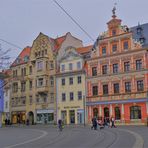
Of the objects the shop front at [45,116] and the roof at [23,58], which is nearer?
the shop front at [45,116]

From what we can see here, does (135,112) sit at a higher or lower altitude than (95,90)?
lower

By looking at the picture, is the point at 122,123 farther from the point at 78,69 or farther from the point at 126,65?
the point at 78,69

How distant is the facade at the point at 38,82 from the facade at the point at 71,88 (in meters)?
1.57

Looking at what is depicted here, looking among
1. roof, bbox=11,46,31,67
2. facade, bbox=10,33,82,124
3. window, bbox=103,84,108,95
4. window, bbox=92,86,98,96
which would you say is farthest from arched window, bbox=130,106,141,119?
roof, bbox=11,46,31,67

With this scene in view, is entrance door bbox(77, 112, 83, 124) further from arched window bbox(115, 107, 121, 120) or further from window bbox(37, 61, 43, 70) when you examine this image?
window bbox(37, 61, 43, 70)

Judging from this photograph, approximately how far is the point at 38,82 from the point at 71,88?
8.64 m

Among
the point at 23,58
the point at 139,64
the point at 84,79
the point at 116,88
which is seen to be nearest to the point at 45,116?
the point at 84,79

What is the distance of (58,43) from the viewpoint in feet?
219

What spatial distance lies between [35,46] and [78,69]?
13322 mm

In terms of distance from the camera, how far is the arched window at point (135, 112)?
166ft

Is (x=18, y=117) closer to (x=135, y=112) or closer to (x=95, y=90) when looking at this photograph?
(x=95, y=90)

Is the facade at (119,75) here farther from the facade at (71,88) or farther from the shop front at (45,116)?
the shop front at (45,116)

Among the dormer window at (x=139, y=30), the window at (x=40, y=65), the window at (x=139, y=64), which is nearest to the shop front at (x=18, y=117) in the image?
the window at (x=40, y=65)

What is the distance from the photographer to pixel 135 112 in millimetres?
51031
